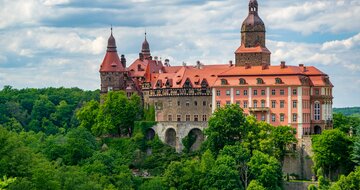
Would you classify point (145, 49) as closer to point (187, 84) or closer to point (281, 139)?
point (187, 84)

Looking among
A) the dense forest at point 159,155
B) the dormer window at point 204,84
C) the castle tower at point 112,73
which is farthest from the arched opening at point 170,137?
the castle tower at point 112,73

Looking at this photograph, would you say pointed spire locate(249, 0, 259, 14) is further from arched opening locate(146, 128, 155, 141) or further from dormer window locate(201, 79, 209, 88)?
arched opening locate(146, 128, 155, 141)

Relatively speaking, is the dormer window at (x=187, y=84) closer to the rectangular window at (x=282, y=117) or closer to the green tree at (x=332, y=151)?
the rectangular window at (x=282, y=117)

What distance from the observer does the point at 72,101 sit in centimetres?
15875

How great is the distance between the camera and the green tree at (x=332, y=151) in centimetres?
8950

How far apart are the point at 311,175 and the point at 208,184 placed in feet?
43.1

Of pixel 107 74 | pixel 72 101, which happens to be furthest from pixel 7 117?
pixel 107 74

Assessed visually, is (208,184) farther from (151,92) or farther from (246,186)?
(151,92)

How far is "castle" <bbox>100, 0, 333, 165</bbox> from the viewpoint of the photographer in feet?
326

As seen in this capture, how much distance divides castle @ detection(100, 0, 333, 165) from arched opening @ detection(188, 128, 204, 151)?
0.11m

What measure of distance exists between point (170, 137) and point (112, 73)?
10.9 metres

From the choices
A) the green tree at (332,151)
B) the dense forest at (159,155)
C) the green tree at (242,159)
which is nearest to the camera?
the dense forest at (159,155)

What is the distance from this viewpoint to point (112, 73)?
4277 inches

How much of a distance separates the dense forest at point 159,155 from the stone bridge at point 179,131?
72 centimetres
